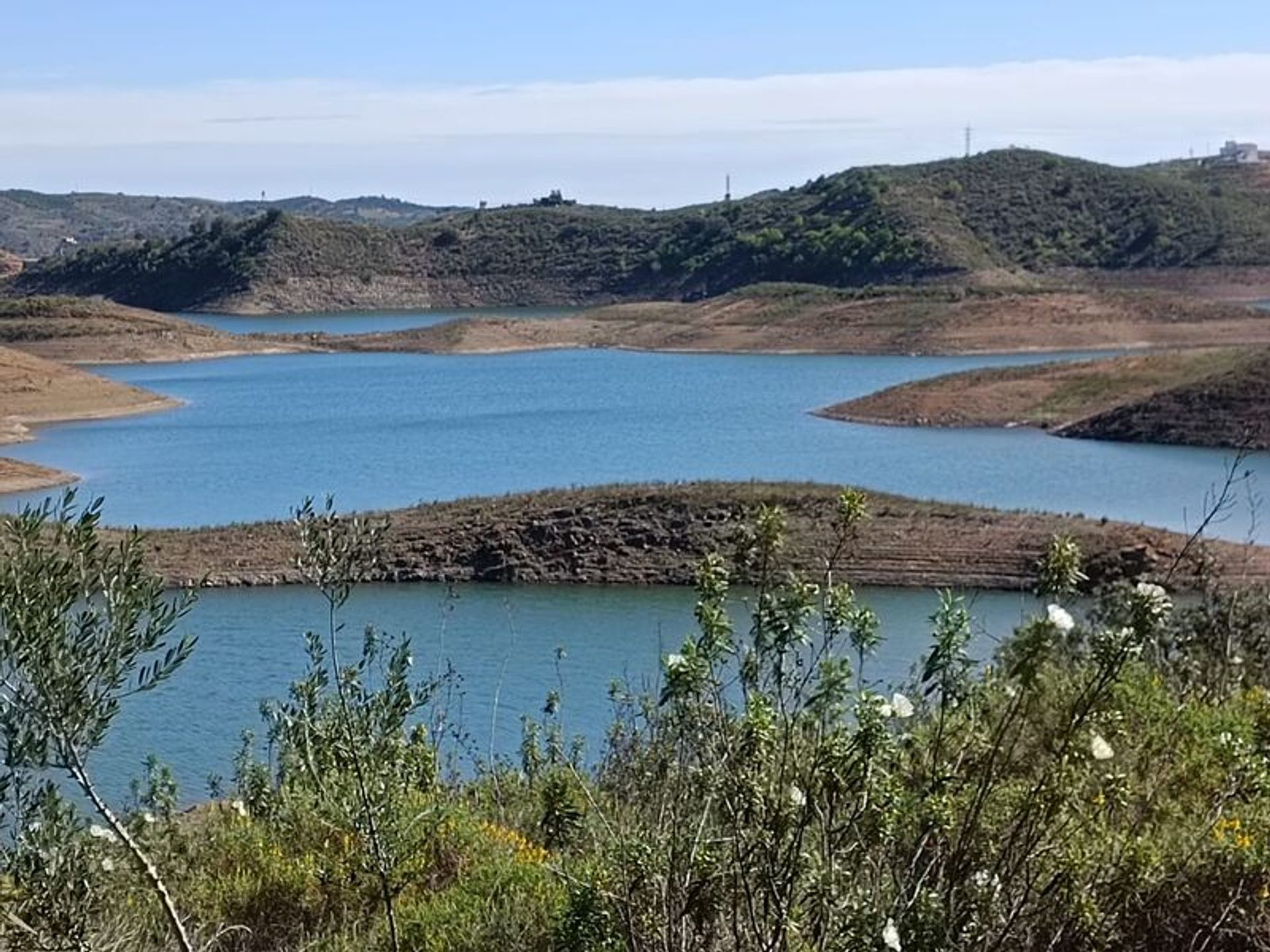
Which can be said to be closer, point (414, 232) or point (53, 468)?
point (53, 468)

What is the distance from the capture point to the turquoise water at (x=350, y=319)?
102062 millimetres

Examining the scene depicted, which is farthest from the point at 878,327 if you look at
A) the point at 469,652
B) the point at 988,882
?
the point at 988,882

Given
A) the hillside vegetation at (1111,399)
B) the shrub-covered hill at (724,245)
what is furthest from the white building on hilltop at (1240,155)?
the hillside vegetation at (1111,399)

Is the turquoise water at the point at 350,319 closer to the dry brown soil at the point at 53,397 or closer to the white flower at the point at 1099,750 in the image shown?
the dry brown soil at the point at 53,397

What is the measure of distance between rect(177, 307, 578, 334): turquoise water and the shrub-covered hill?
1.94m

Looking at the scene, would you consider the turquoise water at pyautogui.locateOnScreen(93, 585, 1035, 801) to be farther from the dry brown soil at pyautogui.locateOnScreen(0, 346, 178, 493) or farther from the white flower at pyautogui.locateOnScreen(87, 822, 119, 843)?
the dry brown soil at pyautogui.locateOnScreen(0, 346, 178, 493)

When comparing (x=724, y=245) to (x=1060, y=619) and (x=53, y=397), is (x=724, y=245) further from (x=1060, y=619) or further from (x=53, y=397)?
(x=1060, y=619)

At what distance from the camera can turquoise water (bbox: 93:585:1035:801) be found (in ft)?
54.6

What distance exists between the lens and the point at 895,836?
4.93 meters

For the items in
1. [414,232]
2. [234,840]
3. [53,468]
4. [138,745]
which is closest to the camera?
[234,840]

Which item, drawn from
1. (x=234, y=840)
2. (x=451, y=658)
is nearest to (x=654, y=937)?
(x=234, y=840)

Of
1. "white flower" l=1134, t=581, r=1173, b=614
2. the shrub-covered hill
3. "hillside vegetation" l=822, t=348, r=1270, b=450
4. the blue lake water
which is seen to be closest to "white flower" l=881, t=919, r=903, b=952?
"white flower" l=1134, t=581, r=1173, b=614

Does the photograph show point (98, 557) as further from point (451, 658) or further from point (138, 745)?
point (451, 658)

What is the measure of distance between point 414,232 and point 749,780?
430 feet
